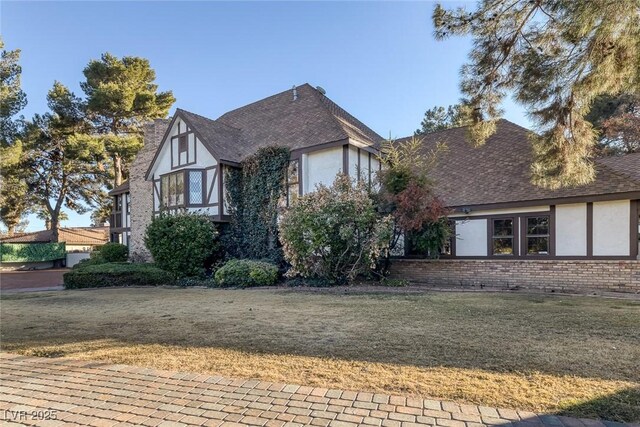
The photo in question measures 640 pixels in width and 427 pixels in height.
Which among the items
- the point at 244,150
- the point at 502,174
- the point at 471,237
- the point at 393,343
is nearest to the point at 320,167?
the point at 244,150

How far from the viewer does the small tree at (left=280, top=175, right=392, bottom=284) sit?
11.7 m

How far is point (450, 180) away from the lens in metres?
14.5

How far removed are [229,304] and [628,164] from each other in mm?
13340

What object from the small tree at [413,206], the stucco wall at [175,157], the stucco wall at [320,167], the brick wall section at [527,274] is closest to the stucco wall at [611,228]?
the brick wall section at [527,274]

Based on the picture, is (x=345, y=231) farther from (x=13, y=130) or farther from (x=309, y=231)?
(x=13, y=130)

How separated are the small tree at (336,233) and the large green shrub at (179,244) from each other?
14.7 feet

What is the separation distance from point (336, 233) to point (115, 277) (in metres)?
9.18

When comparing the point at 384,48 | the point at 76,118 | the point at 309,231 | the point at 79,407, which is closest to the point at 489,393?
the point at 79,407

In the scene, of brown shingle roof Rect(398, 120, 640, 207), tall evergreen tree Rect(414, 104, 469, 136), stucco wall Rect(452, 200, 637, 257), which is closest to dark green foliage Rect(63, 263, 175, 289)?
brown shingle roof Rect(398, 120, 640, 207)

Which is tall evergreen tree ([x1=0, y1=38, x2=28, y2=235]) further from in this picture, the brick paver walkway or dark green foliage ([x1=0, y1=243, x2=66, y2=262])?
the brick paver walkway

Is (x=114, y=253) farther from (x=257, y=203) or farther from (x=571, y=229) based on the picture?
(x=571, y=229)

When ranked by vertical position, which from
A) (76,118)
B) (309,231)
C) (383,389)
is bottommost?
Answer: (383,389)

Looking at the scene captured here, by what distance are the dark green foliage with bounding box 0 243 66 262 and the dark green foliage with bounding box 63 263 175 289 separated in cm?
2061

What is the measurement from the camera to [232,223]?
16500 mm
